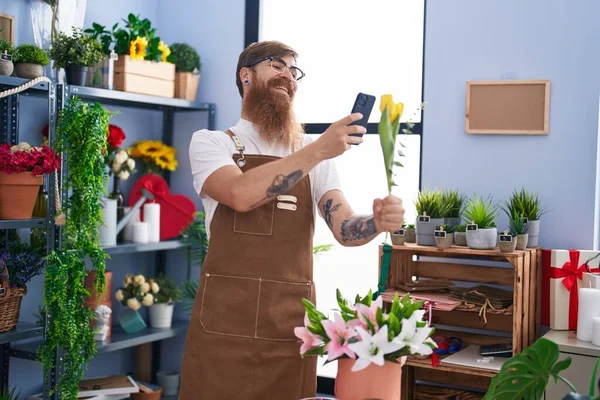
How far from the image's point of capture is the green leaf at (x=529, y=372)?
162 centimetres

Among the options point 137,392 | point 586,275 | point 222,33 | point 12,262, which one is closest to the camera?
point 586,275

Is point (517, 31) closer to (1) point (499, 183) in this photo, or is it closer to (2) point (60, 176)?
(1) point (499, 183)

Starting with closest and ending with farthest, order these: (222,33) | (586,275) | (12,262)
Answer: (586,275) < (12,262) < (222,33)

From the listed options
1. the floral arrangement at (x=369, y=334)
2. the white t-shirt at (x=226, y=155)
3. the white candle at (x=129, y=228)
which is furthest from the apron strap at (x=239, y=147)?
the white candle at (x=129, y=228)

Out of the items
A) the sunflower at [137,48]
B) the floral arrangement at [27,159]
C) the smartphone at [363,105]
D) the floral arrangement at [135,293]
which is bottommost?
the floral arrangement at [135,293]

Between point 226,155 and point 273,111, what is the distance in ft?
0.69

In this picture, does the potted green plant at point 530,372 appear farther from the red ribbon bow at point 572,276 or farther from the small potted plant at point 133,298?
the small potted plant at point 133,298

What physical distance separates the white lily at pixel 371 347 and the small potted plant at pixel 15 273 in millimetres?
2011

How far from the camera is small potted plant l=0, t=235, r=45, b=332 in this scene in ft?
9.99

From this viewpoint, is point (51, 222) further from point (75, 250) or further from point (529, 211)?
point (529, 211)

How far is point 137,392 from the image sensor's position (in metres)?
3.69

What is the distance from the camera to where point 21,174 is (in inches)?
118

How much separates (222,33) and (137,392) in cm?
192

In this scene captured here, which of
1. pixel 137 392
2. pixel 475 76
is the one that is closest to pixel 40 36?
pixel 137 392
